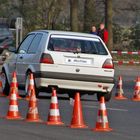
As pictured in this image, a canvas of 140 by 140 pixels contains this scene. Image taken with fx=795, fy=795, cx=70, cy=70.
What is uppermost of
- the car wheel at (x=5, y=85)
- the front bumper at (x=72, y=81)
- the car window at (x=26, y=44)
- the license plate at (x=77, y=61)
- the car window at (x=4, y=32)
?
the car window at (x=26, y=44)

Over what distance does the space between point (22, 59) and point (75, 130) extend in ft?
21.9

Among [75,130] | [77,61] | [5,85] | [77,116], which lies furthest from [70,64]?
[75,130]

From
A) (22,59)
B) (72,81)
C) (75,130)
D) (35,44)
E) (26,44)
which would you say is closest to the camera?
(75,130)

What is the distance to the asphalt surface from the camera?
12.1m

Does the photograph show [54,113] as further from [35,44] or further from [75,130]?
[35,44]

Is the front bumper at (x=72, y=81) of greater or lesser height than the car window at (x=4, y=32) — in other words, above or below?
above

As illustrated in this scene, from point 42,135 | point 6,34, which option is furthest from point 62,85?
point 6,34

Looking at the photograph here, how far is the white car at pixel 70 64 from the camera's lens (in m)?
18.1

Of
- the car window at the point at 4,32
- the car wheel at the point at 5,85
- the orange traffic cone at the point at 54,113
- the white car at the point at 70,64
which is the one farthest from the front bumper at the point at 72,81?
the car window at the point at 4,32

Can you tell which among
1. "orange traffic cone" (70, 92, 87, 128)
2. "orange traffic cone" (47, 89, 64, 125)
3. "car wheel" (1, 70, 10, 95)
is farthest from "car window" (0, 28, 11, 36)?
"orange traffic cone" (70, 92, 87, 128)

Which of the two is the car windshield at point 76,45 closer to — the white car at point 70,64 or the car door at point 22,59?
the white car at point 70,64

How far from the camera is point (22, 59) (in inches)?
758

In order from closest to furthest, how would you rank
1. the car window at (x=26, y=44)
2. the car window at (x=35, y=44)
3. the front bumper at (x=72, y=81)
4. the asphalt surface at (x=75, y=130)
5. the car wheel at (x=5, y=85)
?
the asphalt surface at (x=75, y=130), the front bumper at (x=72, y=81), the car window at (x=35, y=44), the car window at (x=26, y=44), the car wheel at (x=5, y=85)

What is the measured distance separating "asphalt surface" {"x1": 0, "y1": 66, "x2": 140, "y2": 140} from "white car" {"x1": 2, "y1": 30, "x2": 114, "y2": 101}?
0.42 metres
